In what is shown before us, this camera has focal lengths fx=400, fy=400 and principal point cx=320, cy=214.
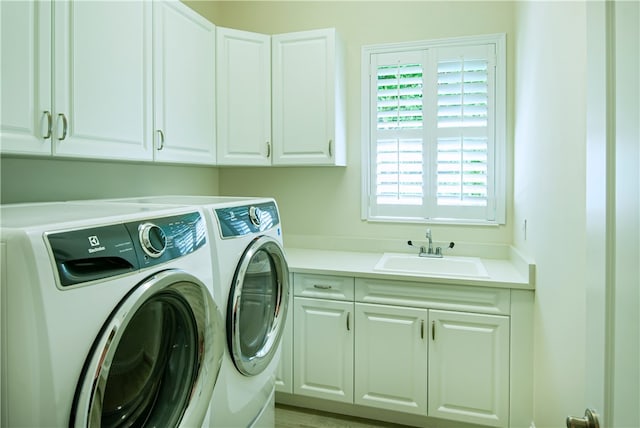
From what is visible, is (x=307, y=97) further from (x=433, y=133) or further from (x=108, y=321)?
(x=108, y=321)

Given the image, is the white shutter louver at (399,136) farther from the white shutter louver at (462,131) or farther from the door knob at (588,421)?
the door knob at (588,421)

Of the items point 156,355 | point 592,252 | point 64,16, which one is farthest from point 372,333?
point 64,16

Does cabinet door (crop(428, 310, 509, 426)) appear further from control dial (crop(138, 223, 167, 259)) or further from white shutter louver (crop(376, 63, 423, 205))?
control dial (crop(138, 223, 167, 259))

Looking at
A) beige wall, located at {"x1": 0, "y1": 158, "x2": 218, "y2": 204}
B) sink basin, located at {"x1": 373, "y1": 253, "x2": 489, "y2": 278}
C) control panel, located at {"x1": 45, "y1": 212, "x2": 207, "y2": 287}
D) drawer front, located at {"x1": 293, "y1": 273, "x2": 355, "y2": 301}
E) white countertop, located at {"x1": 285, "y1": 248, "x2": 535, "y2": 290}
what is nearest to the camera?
control panel, located at {"x1": 45, "y1": 212, "x2": 207, "y2": 287}

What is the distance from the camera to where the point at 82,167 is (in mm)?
1974

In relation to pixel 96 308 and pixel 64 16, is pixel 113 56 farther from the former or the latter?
pixel 96 308

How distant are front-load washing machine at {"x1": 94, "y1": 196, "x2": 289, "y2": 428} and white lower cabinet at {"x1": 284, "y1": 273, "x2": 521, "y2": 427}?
0.46 metres

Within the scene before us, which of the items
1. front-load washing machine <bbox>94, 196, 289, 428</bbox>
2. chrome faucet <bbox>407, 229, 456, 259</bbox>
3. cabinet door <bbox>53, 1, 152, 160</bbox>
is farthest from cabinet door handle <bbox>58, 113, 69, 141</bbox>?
chrome faucet <bbox>407, 229, 456, 259</bbox>

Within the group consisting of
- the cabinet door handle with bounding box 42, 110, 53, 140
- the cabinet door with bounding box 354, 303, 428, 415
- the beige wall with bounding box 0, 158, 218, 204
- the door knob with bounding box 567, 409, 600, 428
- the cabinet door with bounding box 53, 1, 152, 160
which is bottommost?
the cabinet door with bounding box 354, 303, 428, 415

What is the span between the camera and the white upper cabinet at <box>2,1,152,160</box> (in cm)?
135

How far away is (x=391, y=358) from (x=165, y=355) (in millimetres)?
1349

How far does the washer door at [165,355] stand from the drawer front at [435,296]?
107 centimetres

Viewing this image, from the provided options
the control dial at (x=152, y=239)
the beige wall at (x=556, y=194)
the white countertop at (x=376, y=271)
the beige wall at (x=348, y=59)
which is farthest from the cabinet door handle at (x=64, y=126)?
the beige wall at (x=556, y=194)

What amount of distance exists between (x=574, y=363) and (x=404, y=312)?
3.03ft
